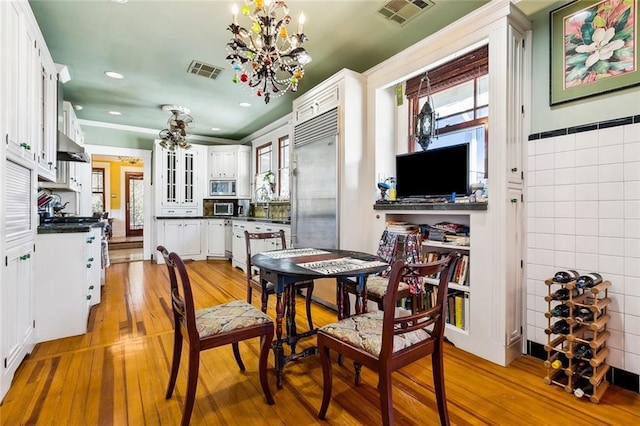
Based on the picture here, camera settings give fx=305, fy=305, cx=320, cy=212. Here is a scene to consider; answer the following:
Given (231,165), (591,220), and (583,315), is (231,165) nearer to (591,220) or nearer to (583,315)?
(591,220)

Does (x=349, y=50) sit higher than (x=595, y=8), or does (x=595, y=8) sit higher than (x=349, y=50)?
(x=349, y=50)

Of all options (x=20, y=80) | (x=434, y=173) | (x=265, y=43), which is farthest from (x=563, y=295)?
(x=20, y=80)

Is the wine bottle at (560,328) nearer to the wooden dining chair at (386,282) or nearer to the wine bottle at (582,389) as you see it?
the wine bottle at (582,389)

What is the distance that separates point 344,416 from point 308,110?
3114 millimetres

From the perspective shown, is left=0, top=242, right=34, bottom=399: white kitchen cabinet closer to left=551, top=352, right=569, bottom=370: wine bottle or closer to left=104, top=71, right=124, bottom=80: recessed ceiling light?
left=104, top=71, right=124, bottom=80: recessed ceiling light

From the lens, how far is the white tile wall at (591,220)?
73.6 inches

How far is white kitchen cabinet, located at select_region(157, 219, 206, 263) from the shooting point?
6117mm

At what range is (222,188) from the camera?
679 centimetres

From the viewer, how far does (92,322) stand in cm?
296

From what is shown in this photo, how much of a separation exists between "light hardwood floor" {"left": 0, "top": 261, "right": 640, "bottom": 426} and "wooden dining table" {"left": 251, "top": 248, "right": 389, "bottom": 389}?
25 cm

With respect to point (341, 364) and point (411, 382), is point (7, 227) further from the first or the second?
point (411, 382)

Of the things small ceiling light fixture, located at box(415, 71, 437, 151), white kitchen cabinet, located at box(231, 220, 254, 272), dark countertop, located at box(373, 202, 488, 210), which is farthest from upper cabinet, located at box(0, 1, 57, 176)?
small ceiling light fixture, located at box(415, 71, 437, 151)

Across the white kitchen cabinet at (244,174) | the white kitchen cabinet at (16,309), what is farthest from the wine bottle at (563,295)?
the white kitchen cabinet at (244,174)

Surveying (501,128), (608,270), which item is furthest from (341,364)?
(501,128)
